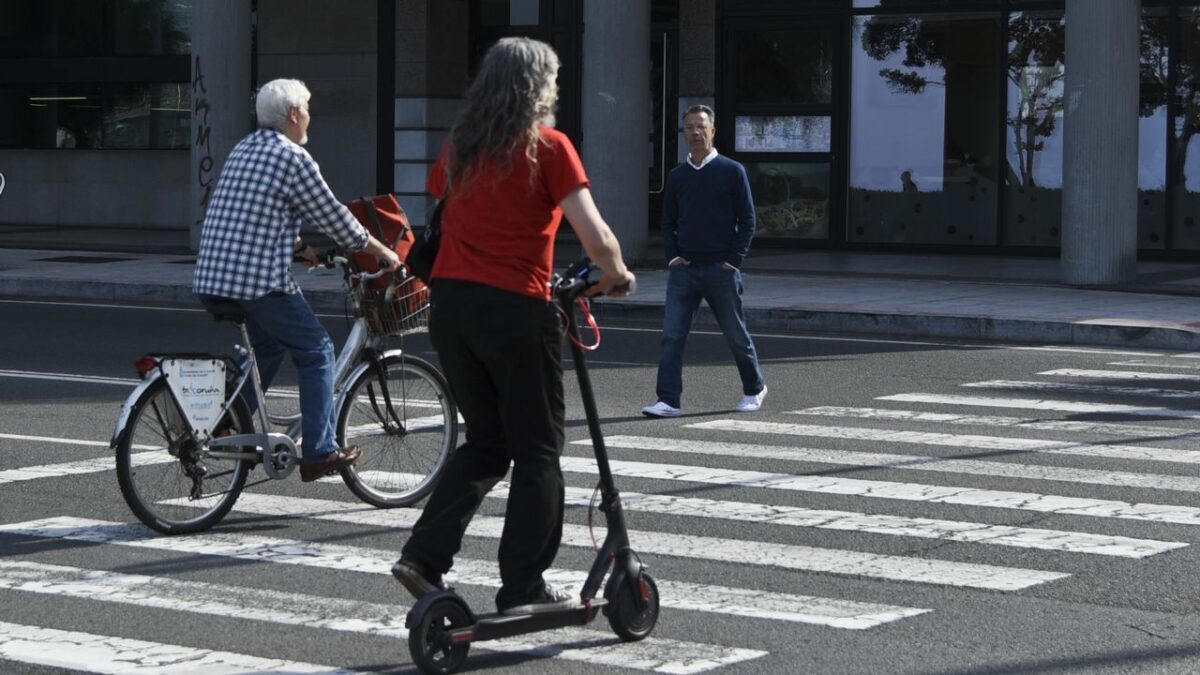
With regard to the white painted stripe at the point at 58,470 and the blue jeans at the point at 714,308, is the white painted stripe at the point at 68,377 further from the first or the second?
the blue jeans at the point at 714,308

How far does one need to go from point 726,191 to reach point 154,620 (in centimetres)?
617

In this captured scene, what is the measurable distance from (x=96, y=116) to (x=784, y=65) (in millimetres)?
11211

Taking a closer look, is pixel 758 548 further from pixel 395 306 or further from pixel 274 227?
pixel 274 227

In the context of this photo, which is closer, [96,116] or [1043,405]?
[1043,405]

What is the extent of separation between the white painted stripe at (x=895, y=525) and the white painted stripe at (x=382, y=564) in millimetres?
1208

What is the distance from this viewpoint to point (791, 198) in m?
26.4

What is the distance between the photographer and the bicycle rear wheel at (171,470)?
793cm

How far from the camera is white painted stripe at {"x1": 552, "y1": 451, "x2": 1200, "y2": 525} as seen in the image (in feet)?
28.3

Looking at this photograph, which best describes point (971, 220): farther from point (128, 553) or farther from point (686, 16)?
point (128, 553)

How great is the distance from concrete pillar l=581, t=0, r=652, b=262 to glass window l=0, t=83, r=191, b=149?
30.6 feet

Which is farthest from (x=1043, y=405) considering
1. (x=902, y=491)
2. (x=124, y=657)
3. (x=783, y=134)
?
(x=783, y=134)

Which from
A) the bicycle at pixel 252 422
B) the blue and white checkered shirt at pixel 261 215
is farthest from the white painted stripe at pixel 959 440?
the blue and white checkered shirt at pixel 261 215

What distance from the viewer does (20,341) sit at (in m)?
16.1

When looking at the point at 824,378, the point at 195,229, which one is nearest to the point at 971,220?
the point at 195,229
